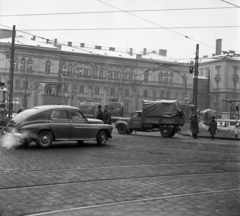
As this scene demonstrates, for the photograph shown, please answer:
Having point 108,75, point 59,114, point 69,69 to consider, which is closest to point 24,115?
point 59,114

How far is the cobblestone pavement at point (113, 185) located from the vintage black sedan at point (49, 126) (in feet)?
3.67

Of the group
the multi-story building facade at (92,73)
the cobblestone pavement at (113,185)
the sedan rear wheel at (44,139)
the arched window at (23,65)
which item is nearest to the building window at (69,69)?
the multi-story building facade at (92,73)

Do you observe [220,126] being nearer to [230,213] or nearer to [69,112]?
[69,112]

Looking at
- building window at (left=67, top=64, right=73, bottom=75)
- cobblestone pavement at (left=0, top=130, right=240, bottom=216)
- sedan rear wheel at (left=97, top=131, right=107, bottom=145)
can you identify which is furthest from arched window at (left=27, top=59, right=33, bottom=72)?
cobblestone pavement at (left=0, top=130, right=240, bottom=216)

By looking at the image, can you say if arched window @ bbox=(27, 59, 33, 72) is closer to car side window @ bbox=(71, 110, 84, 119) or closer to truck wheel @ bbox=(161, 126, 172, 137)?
car side window @ bbox=(71, 110, 84, 119)

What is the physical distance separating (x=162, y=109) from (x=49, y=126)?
1155 cm

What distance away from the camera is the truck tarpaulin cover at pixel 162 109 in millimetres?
20516

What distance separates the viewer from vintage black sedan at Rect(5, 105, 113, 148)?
32.9ft

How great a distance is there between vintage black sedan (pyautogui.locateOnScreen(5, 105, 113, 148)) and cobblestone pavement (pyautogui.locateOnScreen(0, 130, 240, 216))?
1.12 m

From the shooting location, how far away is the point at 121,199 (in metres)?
4.66

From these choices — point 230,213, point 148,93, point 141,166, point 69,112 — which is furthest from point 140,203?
point 148,93

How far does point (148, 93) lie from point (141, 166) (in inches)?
982

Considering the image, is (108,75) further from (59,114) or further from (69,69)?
(59,114)

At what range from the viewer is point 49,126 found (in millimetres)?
10406
